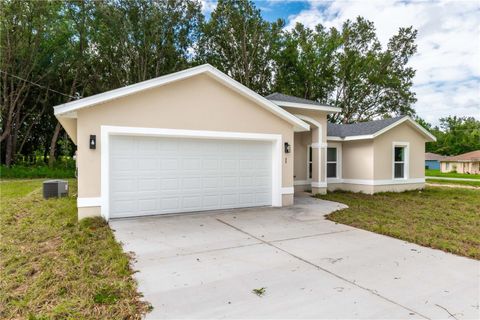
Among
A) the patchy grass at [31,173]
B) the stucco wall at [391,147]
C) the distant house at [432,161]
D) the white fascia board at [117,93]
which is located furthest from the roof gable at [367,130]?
the distant house at [432,161]

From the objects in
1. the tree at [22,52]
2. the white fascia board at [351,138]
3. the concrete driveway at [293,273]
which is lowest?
the concrete driveway at [293,273]

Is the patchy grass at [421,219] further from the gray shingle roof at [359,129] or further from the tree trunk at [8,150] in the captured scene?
the tree trunk at [8,150]

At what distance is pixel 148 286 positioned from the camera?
374 cm

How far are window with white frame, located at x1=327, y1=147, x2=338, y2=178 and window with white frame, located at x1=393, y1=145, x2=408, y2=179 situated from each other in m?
2.76

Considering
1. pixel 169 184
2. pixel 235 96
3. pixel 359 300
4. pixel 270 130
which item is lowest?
pixel 359 300

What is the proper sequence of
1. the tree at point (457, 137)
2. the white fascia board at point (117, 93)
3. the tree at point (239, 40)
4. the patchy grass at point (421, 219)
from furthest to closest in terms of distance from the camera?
the tree at point (457, 137)
the tree at point (239, 40)
the white fascia board at point (117, 93)
the patchy grass at point (421, 219)

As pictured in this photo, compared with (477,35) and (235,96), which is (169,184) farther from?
(477,35)

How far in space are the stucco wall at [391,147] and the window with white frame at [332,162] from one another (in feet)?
5.87

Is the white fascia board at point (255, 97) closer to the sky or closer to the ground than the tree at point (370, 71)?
closer to the ground

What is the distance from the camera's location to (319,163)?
500 inches

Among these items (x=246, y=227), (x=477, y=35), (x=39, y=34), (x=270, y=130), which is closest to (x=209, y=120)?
(x=270, y=130)

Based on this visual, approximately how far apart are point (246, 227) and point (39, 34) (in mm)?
20005

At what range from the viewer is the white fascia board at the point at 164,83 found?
21.9 feet

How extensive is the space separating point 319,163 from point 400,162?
4.48 meters
